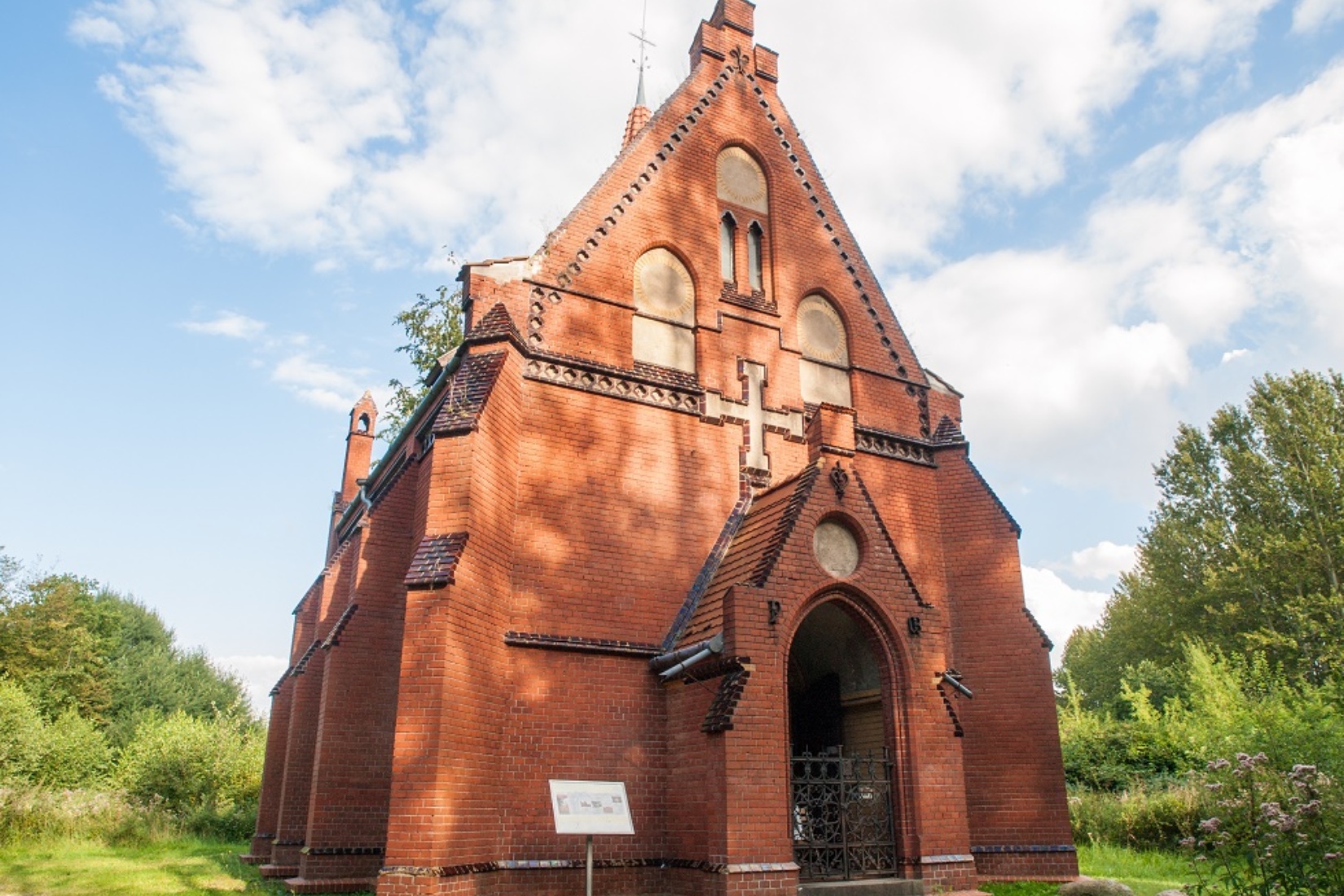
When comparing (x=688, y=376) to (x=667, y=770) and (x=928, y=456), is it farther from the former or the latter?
(x=667, y=770)

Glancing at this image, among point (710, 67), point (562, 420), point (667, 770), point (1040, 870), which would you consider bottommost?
point (1040, 870)

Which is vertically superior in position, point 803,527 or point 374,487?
point 374,487

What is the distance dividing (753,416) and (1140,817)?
1206cm

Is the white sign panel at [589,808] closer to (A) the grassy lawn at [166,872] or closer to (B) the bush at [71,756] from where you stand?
(A) the grassy lawn at [166,872]

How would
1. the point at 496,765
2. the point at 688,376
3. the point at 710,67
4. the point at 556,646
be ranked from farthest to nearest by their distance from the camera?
the point at 710,67 → the point at 688,376 → the point at 556,646 → the point at 496,765

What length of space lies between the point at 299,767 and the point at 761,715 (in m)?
8.82

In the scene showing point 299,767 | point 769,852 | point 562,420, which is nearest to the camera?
point 769,852

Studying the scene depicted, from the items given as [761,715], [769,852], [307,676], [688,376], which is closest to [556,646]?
[761,715]

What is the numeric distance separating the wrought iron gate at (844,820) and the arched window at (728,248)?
25.1 feet

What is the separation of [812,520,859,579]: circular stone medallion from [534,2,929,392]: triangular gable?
4561 millimetres

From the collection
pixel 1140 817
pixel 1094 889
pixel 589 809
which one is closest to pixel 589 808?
pixel 589 809

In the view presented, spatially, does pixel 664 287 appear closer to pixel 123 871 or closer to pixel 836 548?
pixel 836 548

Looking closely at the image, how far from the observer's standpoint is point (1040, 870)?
12.9 m

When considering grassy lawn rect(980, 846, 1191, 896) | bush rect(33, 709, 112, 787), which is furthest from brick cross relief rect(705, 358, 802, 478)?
bush rect(33, 709, 112, 787)
